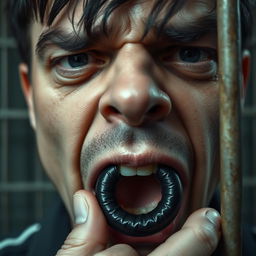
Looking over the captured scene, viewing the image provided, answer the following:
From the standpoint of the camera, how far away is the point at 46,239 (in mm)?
1127

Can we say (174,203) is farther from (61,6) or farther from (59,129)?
(61,6)

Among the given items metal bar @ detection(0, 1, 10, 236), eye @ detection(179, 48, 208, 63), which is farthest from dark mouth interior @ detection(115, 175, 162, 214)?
metal bar @ detection(0, 1, 10, 236)

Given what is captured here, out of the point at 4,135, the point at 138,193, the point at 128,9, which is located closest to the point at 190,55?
the point at 128,9

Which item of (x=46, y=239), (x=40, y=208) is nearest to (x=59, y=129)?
(x=46, y=239)

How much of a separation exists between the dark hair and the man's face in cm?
1

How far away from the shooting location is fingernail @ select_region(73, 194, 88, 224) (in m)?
0.72

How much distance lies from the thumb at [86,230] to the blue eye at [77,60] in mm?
262

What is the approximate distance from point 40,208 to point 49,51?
4.96ft

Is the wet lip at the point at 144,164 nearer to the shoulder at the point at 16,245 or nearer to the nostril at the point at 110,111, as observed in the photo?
the nostril at the point at 110,111

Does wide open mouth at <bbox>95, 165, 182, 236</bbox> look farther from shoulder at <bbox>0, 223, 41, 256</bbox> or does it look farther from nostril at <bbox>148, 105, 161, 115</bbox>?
shoulder at <bbox>0, 223, 41, 256</bbox>

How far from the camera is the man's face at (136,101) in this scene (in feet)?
2.44

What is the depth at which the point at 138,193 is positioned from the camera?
0.82m

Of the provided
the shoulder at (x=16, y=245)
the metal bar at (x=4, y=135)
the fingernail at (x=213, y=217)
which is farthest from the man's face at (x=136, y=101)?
the metal bar at (x=4, y=135)

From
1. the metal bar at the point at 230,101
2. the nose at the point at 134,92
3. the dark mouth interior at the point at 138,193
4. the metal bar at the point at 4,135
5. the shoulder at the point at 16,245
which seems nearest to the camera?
the metal bar at the point at 230,101
